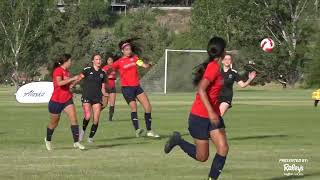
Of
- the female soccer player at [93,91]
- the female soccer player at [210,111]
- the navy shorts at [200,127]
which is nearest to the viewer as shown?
the female soccer player at [210,111]

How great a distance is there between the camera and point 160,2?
156250 mm

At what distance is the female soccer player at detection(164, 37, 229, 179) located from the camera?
1191 centimetres

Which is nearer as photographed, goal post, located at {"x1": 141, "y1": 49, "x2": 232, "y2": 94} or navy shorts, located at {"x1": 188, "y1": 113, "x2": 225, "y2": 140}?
navy shorts, located at {"x1": 188, "y1": 113, "x2": 225, "y2": 140}

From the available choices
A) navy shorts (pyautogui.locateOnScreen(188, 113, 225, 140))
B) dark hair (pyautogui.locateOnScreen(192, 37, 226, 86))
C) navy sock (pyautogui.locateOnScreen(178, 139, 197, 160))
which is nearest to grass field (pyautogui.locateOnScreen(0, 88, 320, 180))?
navy sock (pyautogui.locateOnScreen(178, 139, 197, 160))

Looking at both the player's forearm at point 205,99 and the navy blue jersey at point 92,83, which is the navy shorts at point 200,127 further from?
the navy blue jersey at point 92,83

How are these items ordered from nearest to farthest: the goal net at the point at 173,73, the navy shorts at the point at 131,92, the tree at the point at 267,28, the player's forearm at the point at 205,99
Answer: the player's forearm at the point at 205,99, the navy shorts at the point at 131,92, the goal net at the point at 173,73, the tree at the point at 267,28

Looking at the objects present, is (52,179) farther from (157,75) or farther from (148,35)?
(148,35)

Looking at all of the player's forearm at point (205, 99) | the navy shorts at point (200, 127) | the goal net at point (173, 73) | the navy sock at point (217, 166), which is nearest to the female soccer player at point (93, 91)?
the navy shorts at point (200, 127)

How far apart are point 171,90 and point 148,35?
43.7m

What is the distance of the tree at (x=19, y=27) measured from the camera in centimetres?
9669

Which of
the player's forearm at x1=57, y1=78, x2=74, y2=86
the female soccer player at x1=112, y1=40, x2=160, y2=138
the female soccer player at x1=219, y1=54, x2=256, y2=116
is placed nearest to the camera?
the player's forearm at x1=57, y1=78, x2=74, y2=86

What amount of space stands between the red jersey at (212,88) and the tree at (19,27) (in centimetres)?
8327

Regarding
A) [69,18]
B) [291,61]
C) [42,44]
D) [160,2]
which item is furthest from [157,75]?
[160,2]

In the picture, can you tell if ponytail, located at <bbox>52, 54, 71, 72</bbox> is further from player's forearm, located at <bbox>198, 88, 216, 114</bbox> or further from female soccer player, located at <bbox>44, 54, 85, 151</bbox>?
player's forearm, located at <bbox>198, 88, 216, 114</bbox>
